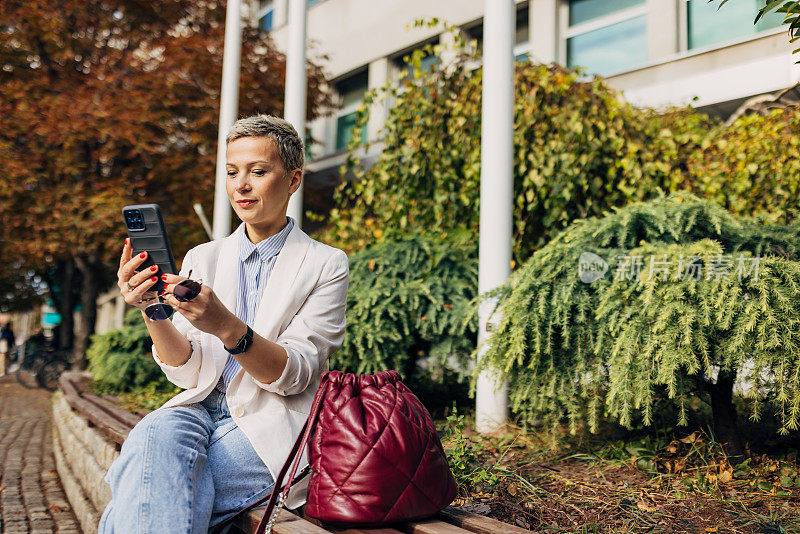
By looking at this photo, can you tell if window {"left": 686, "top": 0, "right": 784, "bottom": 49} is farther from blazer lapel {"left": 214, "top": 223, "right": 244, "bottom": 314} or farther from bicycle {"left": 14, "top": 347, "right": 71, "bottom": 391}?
bicycle {"left": 14, "top": 347, "right": 71, "bottom": 391}

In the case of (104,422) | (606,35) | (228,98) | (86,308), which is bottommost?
(104,422)

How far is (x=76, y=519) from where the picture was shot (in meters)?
4.18

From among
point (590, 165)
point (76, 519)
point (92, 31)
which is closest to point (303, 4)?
point (590, 165)

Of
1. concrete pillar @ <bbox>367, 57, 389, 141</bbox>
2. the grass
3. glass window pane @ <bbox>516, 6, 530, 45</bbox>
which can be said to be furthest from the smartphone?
concrete pillar @ <bbox>367, 57, 389, 141</bbox>

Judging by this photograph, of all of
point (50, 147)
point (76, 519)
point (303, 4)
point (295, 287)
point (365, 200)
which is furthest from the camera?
point (50, 147)

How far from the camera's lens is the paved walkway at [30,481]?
13.3ft

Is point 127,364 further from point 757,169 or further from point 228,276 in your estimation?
point 757,169

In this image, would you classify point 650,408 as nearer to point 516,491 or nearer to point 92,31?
point 516,491

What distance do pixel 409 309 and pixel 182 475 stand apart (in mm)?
2930

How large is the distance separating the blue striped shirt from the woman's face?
3.8 inches

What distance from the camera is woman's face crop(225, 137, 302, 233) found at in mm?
2154

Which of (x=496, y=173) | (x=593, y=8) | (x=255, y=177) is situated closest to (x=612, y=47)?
(x=593, y=8)

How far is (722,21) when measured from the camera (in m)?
7.69

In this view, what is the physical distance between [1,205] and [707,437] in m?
10.6
